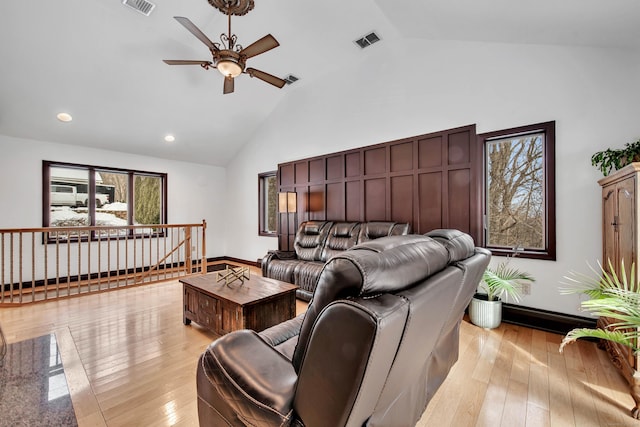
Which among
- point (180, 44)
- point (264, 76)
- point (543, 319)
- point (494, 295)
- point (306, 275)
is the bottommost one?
point (543, 319)

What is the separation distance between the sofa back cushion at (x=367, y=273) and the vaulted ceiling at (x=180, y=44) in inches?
102

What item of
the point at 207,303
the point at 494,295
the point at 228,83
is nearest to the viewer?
the point at 207,303

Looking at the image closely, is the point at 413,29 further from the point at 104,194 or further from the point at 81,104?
the point at 104,194

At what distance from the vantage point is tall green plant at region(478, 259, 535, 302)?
276cm

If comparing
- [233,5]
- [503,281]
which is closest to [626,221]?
[503,281]

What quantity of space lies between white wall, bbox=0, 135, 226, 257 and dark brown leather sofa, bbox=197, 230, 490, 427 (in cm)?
552

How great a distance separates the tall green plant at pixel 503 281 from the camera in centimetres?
276

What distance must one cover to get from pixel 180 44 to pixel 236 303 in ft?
12.2

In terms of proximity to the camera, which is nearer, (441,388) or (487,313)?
(441,388)

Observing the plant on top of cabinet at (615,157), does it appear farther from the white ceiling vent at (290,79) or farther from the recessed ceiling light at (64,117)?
the recessed ceiling light at (64,117)

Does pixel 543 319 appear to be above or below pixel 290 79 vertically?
below

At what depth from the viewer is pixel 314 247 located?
431 cm

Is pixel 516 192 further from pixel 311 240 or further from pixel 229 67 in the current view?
pixel 229 67

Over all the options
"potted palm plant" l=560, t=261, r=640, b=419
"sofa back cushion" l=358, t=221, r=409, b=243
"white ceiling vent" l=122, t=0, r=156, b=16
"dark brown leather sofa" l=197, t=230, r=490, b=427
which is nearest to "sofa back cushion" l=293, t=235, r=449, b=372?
"dark brown leather sofa" l=197, t=230, r=490, b=427
